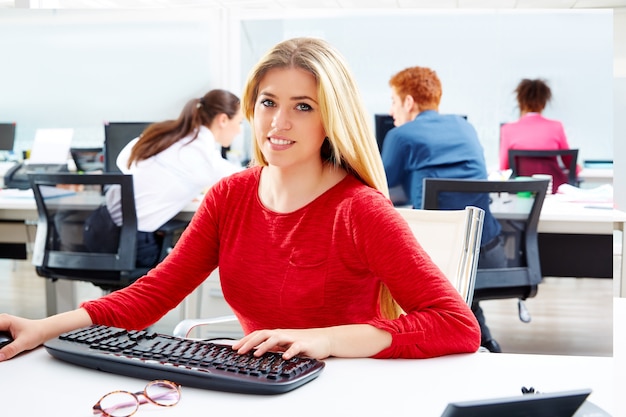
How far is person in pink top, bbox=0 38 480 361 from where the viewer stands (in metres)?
→ 1.10

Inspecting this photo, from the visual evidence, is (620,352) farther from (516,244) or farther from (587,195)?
(587,195)

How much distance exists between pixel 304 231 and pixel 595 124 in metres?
5.88

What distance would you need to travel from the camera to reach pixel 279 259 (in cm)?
118

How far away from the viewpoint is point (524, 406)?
1.98 feet

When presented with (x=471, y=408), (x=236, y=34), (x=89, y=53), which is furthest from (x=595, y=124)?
(x=471, y=408)

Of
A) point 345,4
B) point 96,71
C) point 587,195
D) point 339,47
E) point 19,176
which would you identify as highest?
point 339,47

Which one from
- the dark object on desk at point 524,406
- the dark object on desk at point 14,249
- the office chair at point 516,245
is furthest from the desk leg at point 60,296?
the dark object on desk at point 524,406

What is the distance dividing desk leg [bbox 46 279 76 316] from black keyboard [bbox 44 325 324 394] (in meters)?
2.29

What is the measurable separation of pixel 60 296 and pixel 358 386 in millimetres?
2555

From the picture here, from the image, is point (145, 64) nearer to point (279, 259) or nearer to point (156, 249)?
point (156, 249)

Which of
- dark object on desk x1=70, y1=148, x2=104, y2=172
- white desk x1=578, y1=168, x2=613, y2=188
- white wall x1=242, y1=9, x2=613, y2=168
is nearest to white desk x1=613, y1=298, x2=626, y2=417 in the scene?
dark object on desk x1=70, y1=148, x2=104, y2=172

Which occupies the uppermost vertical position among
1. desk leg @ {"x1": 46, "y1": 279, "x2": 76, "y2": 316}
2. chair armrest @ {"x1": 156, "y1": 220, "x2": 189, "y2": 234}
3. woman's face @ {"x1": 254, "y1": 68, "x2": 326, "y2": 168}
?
woman's face @ {"x1": 254, "y1": 68, "x2": 326, "y2": 168}

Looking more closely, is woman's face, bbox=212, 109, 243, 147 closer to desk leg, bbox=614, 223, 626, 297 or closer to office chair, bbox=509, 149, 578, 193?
office chair, bbox=509, 149, 578, 193

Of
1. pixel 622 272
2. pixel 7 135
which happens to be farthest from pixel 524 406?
pixel 7 135
